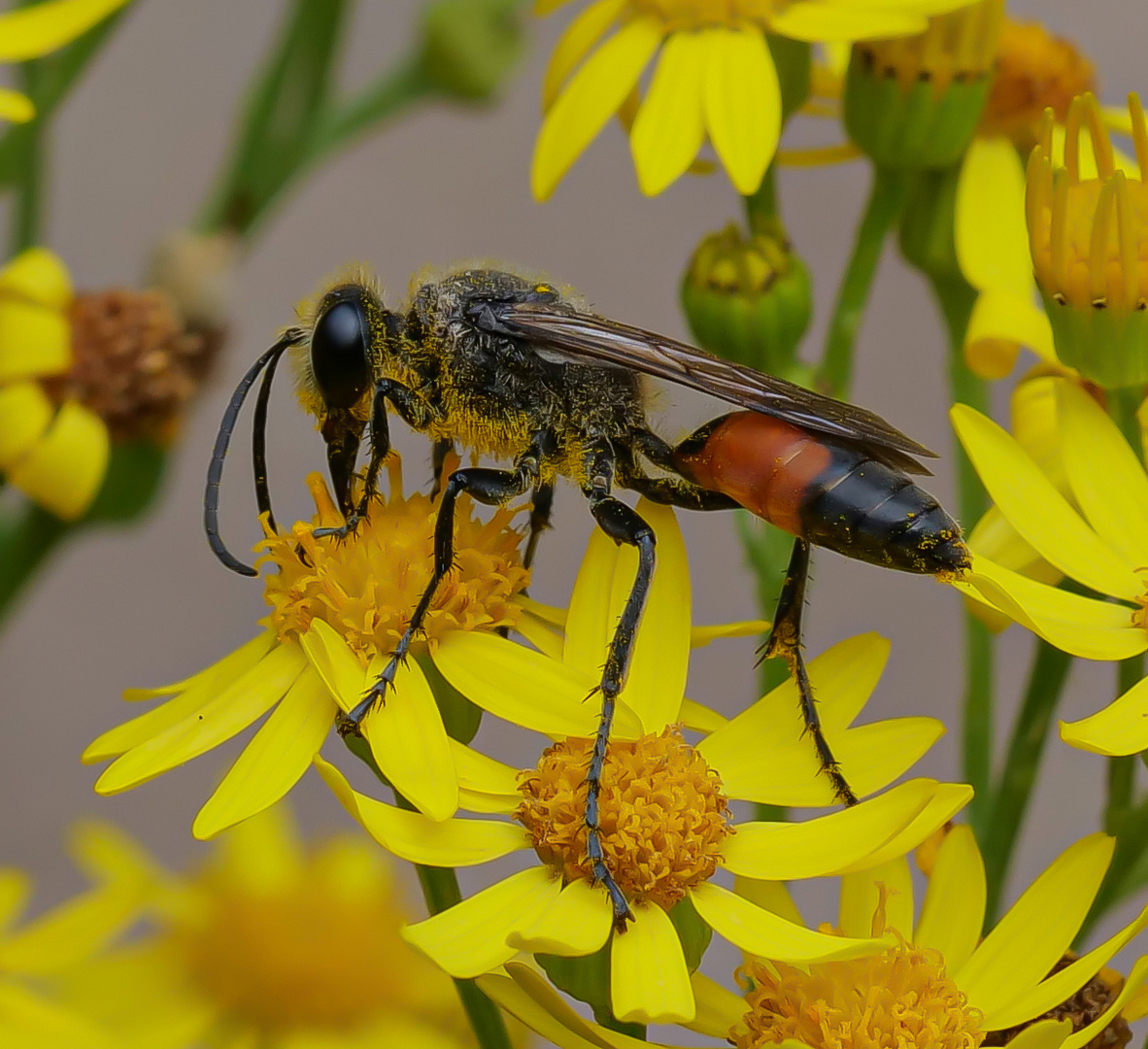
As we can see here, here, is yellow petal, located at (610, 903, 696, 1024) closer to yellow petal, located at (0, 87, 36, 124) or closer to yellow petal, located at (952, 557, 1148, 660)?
yellow petal, located at (952, 557, 1148, 660)

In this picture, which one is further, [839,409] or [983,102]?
[983,102]

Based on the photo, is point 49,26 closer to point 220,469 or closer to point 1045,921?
point 220,469

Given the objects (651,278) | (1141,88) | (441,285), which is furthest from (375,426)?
(1141,88)

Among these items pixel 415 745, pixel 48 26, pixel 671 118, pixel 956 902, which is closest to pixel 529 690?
pixel 415 745

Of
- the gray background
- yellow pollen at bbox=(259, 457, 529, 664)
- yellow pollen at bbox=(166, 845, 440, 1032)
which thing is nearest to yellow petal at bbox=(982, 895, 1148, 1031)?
yellow pollen at bbox=(259, 457, 529, 664)

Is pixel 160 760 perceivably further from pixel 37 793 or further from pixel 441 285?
pixel 37 793

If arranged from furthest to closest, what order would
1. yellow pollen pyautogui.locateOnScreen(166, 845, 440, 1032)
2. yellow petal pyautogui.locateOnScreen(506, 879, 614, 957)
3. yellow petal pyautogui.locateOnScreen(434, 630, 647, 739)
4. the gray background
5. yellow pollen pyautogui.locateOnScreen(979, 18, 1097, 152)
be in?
the gray background, yellow pollen pyautogui.locateOnScreen(166, 845, 440, 1032), yellow pollen pyautogui.locateOnScreen(979, 18, 1097, 152), yellow petal pyautogui.locateOnScreen(434, 630, 647, 739), yellow petal pyautogui.locateOnScreen(506, 879, 614, 957)
